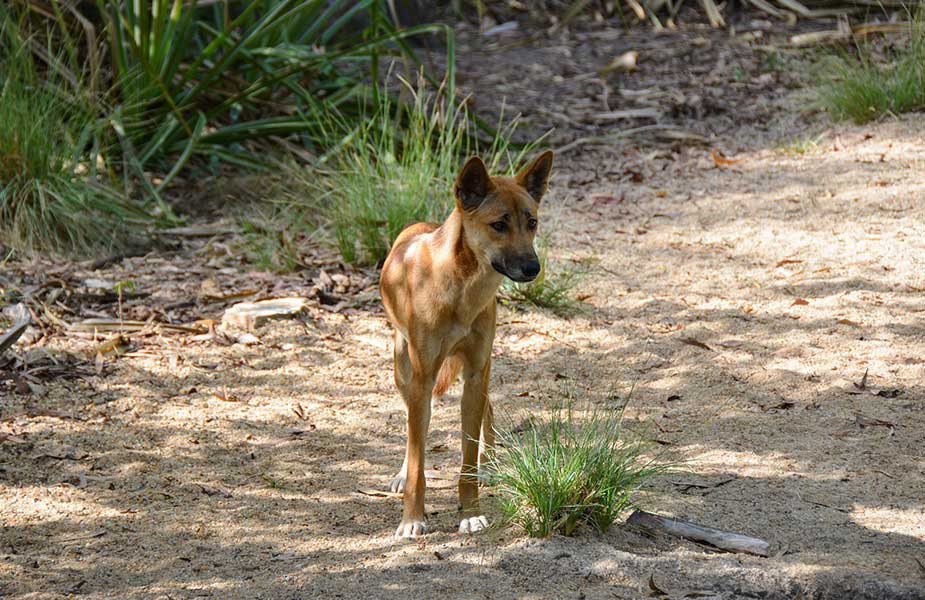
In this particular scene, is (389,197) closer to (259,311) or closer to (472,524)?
(259,311)

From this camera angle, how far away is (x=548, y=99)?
10.7 metres

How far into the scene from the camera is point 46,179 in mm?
7691

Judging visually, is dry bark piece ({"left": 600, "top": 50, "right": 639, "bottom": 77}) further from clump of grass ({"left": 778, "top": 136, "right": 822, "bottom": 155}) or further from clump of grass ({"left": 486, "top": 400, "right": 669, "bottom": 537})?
clump of grass ({"left": 486, "top": 400, "right": 669, "bottom": 537})

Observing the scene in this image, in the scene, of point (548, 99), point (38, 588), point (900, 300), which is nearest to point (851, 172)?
point (900, 300)

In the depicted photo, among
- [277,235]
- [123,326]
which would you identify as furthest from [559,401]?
[277,235]

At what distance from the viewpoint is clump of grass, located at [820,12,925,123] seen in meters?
8.98

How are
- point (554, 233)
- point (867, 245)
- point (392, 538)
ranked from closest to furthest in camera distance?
point (392, 538) < point (867, 245) < point (554, 233)

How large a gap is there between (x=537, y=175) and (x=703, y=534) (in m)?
1.56

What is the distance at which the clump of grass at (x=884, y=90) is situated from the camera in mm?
8984

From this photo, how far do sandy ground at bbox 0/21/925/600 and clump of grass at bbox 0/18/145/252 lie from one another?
483mm

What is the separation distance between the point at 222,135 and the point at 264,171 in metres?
0.46

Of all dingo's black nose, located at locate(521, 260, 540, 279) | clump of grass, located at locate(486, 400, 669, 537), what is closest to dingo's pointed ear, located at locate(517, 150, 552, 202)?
dingo's black nose, located at locate(521, 260, 540, 279)

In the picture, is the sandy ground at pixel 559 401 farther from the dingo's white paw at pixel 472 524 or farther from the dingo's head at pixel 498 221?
the dingo's head at pixel 498 221

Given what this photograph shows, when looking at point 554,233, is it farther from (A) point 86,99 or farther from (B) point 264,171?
(A) point 86,99
